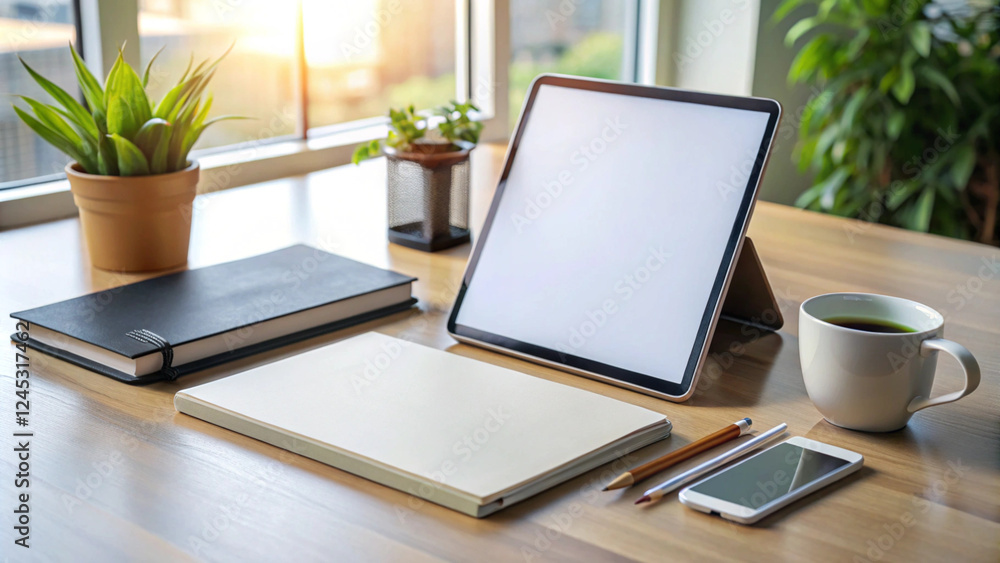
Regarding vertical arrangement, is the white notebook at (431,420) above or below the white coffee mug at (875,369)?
below

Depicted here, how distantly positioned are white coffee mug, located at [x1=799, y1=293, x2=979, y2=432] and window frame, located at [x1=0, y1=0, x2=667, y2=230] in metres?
1.09

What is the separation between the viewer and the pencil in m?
0.62

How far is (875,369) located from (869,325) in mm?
69

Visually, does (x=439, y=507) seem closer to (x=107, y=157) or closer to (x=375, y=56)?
(x=107, y=157)

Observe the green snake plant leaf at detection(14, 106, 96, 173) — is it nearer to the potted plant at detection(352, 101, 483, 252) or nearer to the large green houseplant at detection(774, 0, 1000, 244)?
the potted plant at detection(352, 101, 483, 252)

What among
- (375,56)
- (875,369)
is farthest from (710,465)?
(375,56)

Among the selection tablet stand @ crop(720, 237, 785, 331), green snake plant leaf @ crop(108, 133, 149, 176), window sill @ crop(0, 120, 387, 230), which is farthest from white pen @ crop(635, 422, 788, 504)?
window sill @ crop(0, 120, 387, 230)

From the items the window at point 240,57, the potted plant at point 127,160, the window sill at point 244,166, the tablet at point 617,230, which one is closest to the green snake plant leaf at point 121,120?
the potted plant at point 127,160

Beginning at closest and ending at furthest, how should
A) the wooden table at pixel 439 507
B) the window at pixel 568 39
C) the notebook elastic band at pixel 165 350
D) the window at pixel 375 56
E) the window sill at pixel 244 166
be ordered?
1. the wooden table at pixel 439 507
2. the notebook elastic band at pixel 165 350
3. the window sill at pixel 244 166
4. the window at pixel 375 56
5. the window at pixel 568 39

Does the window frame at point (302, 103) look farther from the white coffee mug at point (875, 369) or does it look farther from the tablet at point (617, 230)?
the white coffee mug at point (875, 369)

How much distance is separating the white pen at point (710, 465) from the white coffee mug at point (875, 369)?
5 centimetres

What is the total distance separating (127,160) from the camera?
3.33ft

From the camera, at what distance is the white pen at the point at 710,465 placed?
0.61m

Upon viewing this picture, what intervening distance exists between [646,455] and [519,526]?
0.14m
